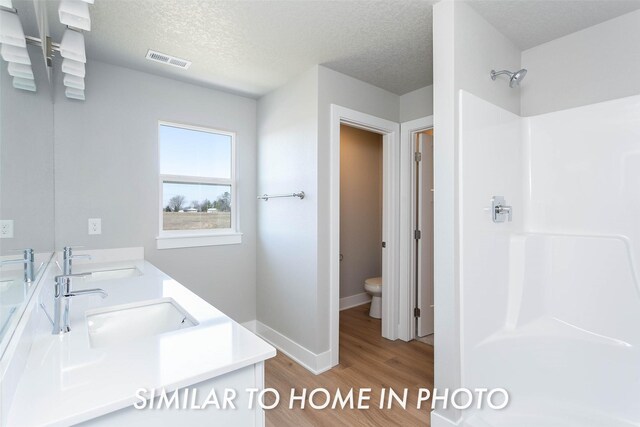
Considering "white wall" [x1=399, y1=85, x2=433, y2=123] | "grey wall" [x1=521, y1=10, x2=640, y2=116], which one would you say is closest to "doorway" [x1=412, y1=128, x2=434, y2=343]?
"white wall" [x1=399, y1=85, x2=433, y2=123]

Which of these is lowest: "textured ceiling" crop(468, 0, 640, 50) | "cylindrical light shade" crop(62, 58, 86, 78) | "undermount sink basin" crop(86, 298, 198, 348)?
"undermount sink basin" crop(86, 298, 198, 348)

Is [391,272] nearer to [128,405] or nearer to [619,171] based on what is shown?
[619,171]

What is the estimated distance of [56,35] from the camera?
2053mm

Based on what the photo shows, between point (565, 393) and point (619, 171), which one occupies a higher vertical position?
point (619, 171)

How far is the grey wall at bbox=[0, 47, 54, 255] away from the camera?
3.09 ft

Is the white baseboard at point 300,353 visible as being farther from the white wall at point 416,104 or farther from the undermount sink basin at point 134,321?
the white wall at point 416,104

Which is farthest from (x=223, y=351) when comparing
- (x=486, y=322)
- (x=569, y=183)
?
(x=569, y=183)

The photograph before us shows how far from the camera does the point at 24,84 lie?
1.27m

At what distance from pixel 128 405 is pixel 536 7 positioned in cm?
253

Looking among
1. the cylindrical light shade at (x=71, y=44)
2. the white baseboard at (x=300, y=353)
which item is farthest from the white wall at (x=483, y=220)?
the cylindrical light shade at (x=71, y=44)

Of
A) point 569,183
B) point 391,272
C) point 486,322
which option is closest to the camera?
point 486,322

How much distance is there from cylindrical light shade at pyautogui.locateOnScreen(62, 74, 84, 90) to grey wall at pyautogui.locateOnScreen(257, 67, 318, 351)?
1.47 meters

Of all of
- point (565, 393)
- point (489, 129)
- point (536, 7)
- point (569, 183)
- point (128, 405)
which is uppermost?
point (536, 7)

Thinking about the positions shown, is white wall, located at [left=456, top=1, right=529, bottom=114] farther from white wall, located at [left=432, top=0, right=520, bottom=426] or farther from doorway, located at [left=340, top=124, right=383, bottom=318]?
doorway, located at [left=340, top=124, right=383, bottom=318]
